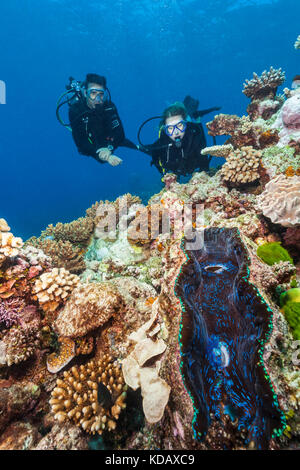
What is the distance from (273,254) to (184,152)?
5653 mm

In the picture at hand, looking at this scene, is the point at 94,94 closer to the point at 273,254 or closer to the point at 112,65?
the point at 273,254

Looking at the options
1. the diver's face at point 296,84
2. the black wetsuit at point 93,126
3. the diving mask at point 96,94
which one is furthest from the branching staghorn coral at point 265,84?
the diving mask at point 96,94

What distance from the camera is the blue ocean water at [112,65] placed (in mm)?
46344

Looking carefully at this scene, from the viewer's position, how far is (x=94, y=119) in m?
8.36

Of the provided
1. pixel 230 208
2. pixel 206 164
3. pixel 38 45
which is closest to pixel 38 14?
pixel 38 45

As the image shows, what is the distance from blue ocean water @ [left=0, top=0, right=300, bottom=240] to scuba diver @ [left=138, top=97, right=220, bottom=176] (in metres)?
14.0

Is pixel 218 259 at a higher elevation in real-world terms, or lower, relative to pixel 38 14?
lower

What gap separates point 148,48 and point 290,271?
88.4 metres

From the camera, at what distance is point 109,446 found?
2.23m

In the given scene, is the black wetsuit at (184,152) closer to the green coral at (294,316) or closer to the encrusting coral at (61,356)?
the green coral at (294,316)

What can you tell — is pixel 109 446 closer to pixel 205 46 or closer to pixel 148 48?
pixel 205 46

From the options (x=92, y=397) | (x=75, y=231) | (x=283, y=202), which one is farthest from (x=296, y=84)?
(x=92, y=397)

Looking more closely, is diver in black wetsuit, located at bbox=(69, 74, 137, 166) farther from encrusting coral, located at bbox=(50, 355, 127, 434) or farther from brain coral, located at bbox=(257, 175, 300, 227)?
encrusting coral, located at bbox=(50, 355, 127, 434)

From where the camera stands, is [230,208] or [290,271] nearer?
[290,271]
